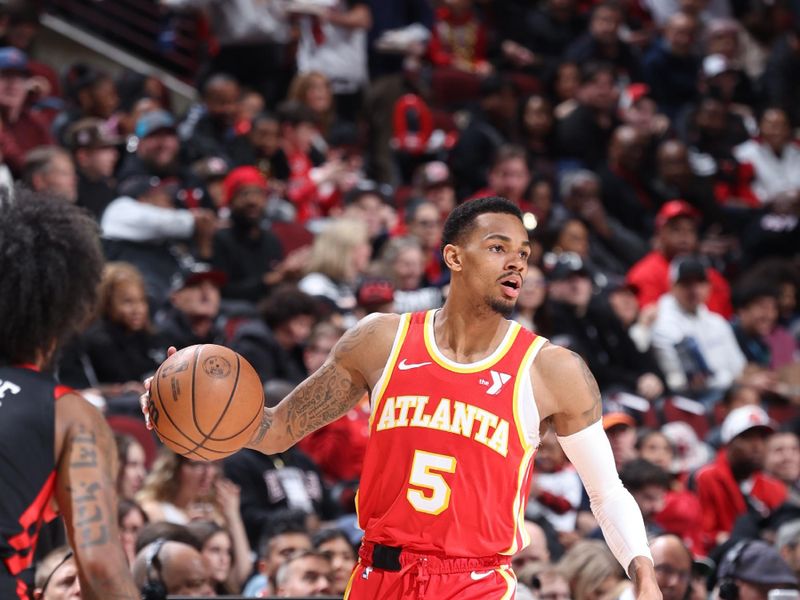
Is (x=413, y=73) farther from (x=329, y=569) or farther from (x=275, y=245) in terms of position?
(x=329, y=569)

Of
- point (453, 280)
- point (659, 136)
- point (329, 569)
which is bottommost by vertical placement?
point (329, 569)

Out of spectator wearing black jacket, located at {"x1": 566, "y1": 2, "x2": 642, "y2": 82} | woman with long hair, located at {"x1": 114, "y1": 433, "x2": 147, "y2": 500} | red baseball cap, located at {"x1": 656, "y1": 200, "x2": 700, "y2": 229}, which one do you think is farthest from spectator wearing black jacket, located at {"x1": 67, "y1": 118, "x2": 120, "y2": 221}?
spectator wearing black jacket, located at {"x1": 566, "y1": 2, "x2": 642, "y2": 82}

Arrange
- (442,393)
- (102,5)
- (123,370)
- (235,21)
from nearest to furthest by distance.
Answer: (442,393) < (123,370) < (235,21) < (102,5)

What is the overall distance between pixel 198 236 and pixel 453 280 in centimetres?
559

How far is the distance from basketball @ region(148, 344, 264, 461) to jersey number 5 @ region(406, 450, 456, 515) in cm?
50

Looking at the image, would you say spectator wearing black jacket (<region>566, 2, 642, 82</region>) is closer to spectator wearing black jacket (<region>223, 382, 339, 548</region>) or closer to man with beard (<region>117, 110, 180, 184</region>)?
man with beard (<region>117, 110, 180, 184</region>)

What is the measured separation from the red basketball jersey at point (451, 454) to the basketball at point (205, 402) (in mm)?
389

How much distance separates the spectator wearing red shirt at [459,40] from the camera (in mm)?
14227

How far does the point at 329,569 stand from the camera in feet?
20.3

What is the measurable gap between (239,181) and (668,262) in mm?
3753

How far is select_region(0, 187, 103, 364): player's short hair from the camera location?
12.6 ft

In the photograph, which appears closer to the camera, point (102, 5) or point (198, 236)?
point (198, 236)

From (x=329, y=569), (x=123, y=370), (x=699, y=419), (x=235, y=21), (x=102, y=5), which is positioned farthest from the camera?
(x=102, y=5)

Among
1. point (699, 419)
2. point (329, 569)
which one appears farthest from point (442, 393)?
point (699, 419)
